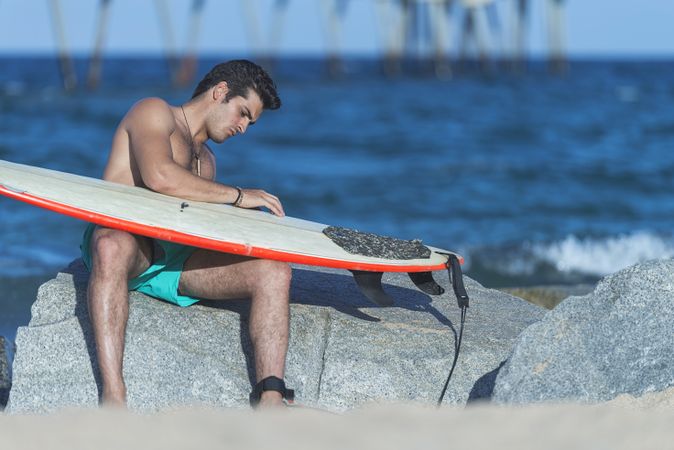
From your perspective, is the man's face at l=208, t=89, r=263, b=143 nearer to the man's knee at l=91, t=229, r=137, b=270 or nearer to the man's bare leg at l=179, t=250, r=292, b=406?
the man's bare leg at l=179, t=250, r=292, b=406

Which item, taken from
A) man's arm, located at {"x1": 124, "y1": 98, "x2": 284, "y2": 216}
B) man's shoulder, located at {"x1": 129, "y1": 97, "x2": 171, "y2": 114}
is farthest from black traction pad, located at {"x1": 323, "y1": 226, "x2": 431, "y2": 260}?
man's shoulder, located at {"x1": 129, "y1": 97, "x2": 171, "y2": 114}

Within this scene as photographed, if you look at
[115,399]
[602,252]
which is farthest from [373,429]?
[602,252]

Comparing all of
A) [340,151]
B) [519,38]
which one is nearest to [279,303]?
[340,151]

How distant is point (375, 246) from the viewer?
13.1 ft

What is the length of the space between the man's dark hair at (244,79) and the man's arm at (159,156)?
0.26 m

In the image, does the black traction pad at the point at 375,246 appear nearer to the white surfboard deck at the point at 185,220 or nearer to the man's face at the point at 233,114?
the white surfboard deck at the point at 185,220

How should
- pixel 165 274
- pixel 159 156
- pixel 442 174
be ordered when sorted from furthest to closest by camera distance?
pixel 442 174 < pixel 165 274 < pixel 159 156

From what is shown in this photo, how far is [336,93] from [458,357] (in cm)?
2920

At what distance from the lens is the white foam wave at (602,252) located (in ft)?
31.0

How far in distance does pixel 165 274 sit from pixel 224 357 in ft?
1.32

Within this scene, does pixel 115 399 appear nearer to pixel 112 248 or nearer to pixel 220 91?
pixel 112 248

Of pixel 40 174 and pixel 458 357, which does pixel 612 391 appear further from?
pixel 40 174

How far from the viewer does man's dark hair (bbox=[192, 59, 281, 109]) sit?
12.9 feet

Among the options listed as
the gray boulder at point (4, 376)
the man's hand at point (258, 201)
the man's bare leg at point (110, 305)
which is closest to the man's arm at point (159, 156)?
the man's hand at point (258, 201)
